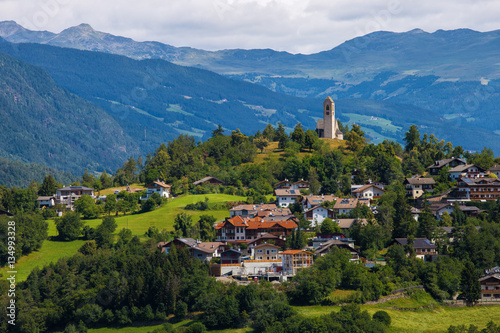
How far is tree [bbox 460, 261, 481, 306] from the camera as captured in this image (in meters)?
66.2

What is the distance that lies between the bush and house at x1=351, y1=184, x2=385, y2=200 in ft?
107

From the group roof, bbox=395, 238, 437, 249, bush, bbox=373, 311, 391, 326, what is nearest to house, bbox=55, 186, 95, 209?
roof, bbox=395, 238, 437, 249

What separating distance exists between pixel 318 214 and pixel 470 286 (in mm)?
22088

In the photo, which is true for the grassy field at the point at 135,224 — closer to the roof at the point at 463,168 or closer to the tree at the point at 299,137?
the tree at the point at 299,137

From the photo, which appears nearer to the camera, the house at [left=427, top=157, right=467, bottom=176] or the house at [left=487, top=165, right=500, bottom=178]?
the house at [left=487, top=165, right=500, bottom=178]

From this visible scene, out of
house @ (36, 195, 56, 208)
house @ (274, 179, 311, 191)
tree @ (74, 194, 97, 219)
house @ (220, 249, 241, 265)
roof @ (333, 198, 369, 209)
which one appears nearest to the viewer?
house @ (220, 249, 241, 265)

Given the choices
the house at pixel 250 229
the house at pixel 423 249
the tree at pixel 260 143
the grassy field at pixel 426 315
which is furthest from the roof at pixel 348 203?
the tree at pixel 260 143

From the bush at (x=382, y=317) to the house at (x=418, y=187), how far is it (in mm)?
32753

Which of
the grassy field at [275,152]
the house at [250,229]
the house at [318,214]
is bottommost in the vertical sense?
the house at [250,229]

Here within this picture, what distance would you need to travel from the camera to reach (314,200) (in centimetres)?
8925

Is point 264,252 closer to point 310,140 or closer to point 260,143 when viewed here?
point 310,140

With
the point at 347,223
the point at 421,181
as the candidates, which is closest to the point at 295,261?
the point at 347,223

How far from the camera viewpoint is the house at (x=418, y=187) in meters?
91.5

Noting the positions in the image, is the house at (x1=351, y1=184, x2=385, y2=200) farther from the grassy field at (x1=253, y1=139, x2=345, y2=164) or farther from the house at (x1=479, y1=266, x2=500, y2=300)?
the house at (x1=479, y1=266, x2=500, y2=300)
